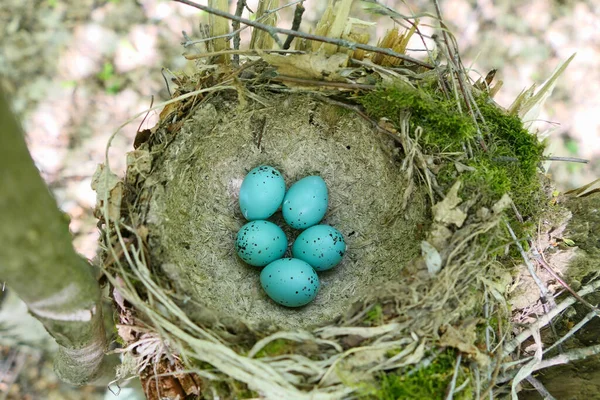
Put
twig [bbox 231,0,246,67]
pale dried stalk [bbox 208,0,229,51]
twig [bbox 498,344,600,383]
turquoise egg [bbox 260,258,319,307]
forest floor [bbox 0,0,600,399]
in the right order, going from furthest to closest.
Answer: forest floor [bbox 0,0,600,399]
turquoise egg [bbox 260,258,319,307]
pale dried stalk [bbox 208,0,229,51]
twig [bbox 231,0,246,67]
twig [bbox 498,344,600,383]

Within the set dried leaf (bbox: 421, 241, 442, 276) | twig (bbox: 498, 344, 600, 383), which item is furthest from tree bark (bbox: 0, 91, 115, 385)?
twig (bbox: 498, 344, 600, 383)

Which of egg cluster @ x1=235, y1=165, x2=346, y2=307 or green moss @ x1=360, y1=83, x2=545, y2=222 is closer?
green moss @ x1=360, y1=83, x2=545, y2=222

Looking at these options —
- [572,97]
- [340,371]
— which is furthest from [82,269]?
[572,97]

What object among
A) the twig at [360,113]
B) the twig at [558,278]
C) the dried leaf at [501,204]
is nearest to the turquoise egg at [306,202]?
the twig at [360,113]

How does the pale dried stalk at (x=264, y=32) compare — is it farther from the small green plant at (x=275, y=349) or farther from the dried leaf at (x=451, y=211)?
the small green plant at (x=275, y=349)

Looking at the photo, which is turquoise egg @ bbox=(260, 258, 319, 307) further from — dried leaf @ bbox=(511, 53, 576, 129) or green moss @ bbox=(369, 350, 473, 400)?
dried leaf @ bbox=(511, 53, 576, 129)
